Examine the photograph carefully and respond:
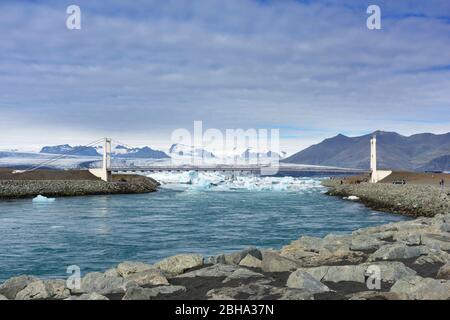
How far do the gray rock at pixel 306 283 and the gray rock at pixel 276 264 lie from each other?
1.38m

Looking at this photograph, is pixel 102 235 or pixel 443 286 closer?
pixel 443 286

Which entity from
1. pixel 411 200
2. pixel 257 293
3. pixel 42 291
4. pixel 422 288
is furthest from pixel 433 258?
pixel 411 200

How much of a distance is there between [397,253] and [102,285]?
6.20 m

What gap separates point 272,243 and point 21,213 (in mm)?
22108

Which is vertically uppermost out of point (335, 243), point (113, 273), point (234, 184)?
point (335, 243)

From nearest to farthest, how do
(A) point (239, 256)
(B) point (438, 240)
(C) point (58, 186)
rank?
(A) point (239, 256)
(B) point (438, 240)
(C) point (58, 186)

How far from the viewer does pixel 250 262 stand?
11227 millimetres

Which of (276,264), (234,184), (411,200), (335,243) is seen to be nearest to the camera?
(276,264)

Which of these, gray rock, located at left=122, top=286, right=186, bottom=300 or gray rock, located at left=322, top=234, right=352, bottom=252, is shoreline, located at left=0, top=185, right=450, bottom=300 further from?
gray rock, located at left=322, top=234, right=352, bottom=252

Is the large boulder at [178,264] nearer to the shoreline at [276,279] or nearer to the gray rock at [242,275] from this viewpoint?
the shoreline at [276,279]

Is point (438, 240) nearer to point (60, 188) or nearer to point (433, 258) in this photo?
point (433, 258)
